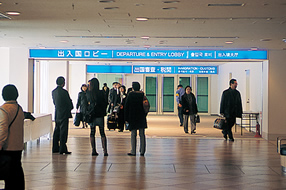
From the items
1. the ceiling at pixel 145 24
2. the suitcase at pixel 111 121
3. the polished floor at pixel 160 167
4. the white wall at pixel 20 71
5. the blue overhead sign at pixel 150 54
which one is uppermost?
the ceiling at pixel 145 24

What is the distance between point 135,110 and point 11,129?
492 centimetres

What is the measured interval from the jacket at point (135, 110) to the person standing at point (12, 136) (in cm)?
471

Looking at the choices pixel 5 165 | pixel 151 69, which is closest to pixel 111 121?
pixel 5 165

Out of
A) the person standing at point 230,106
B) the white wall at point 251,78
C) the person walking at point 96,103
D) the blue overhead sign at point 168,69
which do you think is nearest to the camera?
the person walking at point 96,103

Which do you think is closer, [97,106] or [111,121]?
[97,106]

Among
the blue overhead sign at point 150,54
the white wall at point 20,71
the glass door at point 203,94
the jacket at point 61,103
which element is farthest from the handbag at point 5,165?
the glass door at point 203,94

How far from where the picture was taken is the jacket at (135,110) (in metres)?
9.84

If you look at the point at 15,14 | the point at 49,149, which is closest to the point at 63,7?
the point at 15,14

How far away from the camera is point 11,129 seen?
5148 millimetres

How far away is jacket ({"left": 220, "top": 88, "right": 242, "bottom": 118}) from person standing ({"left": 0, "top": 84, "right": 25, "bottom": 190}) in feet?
27.6

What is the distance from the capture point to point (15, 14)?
8.84m

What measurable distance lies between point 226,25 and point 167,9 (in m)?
2.15

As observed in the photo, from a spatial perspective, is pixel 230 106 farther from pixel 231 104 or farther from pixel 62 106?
pixel 62 106

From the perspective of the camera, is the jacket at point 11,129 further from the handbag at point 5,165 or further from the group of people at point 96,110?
the group of people at point 96,110
